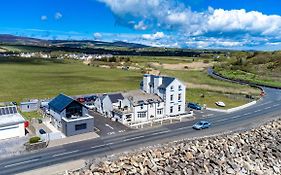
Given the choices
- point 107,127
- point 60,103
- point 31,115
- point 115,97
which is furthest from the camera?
point 31,115

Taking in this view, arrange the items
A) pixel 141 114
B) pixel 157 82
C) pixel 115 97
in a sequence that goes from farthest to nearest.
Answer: pixel 157 82 → pixel 115 97 → pixel 141 114

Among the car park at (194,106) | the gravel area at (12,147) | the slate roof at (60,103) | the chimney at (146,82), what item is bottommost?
the gravel area at (12,147)

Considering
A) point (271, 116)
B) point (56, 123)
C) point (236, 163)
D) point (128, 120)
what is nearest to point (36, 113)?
point (56, 123)

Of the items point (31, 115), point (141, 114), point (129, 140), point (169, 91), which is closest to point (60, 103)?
point (31, 115)

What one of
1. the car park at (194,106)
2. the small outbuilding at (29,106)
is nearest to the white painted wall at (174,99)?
the car park at (194,106)

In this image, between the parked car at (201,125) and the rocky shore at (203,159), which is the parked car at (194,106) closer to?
the parked car at (201,125)

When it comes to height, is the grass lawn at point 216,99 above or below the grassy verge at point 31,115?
above

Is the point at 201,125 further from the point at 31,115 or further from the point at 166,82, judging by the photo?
the point at 31,115
